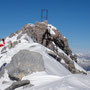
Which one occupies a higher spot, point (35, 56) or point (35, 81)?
point (35, 56)

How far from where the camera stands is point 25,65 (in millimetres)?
12844

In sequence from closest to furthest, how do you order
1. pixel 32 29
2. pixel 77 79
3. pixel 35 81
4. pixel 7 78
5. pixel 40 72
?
pixel 77 79 → pixel 35 81 → pixel 40 72 → pixel 7 78 → pixel 32 29

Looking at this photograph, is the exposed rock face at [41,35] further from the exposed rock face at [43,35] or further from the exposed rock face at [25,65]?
the exposed rock face at [25,65]

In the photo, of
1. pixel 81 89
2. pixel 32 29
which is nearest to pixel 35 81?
pixel 81 89

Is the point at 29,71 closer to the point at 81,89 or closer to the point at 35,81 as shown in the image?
the point at 35,81

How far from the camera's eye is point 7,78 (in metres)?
13.2

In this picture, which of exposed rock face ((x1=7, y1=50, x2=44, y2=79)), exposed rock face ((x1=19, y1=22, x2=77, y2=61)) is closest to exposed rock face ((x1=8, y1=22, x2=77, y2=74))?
exposed rock face ((x1=19, y1=22, x2=77, y2=61))

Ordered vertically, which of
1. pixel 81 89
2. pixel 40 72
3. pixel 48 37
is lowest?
pixel 81 89

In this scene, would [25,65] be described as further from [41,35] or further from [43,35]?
[43,35]

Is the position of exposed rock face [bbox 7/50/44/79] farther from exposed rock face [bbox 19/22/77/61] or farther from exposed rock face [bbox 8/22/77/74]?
exposed rock face [bbox 19/22/77/61]

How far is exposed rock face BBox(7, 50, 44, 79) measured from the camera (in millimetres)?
12322

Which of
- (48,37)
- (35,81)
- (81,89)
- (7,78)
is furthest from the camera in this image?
(48,37)

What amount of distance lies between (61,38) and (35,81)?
35.8 metres

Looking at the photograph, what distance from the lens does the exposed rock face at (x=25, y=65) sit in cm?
1232
